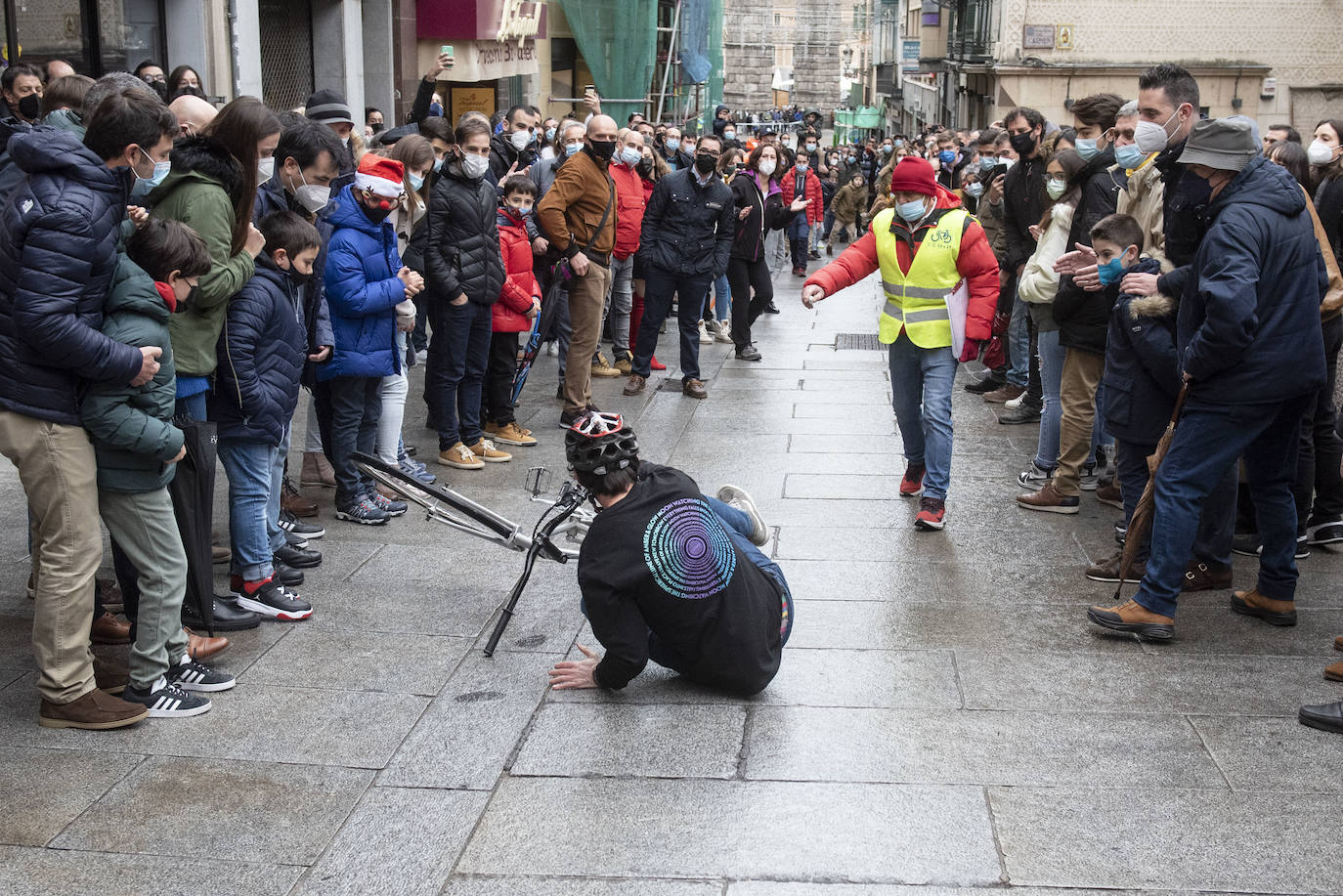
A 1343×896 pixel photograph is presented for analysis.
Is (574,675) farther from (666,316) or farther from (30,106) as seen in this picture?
(666,316)

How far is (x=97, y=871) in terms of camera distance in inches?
152

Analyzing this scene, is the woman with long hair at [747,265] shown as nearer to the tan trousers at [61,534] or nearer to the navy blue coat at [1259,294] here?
the navy blue coat at [1259,294]

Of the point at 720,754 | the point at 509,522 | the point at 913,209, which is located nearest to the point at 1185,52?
the point at 913,209

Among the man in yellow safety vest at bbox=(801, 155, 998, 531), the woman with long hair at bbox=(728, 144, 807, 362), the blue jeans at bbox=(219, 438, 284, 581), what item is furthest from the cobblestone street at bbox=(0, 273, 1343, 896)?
the woman with long hair at bbox=(728, 144, 807, 362)

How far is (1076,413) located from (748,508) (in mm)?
2839

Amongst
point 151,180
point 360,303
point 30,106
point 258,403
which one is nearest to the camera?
point 151,180

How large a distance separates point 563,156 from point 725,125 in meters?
15.1

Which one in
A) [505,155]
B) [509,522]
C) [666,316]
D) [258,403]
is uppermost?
[505,155]

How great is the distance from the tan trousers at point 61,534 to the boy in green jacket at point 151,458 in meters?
0.11

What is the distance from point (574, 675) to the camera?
508 cm

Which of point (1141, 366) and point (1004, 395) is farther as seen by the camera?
point (1004, 395)

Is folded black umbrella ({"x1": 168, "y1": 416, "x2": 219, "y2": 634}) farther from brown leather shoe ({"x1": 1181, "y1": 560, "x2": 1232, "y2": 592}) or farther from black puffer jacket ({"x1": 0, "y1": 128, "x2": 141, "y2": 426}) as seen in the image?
brown leather shoe ({"x1": 1181, "y1": 560, "x2": 1232, "y2": 592})

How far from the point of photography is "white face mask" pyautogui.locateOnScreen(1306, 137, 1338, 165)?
8266 millimetres

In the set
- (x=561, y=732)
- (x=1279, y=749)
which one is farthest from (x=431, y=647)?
(x=1279, y=749)
